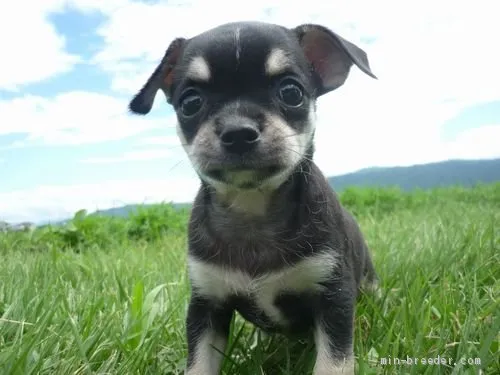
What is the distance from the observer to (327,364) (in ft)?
7.55

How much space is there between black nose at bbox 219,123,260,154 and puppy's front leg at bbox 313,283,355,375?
2.43ft

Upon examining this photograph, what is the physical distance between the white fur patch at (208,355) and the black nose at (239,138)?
35.2 inches

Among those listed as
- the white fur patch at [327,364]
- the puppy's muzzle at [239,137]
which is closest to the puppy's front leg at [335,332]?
the white fur patch at [327,364]

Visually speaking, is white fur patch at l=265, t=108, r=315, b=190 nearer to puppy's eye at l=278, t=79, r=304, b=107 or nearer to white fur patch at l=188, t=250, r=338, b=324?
puppy's eye at l=278, t=79, r=304, b=107

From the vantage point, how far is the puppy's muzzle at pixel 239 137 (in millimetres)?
2205

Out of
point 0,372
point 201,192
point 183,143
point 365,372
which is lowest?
point 365,372

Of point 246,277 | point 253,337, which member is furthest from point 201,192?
point 253,337

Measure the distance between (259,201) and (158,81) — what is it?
0.85 meters

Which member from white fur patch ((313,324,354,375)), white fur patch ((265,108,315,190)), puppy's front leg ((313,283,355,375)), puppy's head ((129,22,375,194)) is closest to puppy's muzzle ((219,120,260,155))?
puppy's head ((129,22,375,194))

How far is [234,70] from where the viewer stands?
7.81 feet

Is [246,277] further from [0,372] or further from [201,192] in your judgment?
[0,372]

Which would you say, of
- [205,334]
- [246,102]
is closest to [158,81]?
[246,102]

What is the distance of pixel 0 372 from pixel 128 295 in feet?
4.78

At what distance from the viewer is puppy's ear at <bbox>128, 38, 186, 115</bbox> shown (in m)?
2.85
